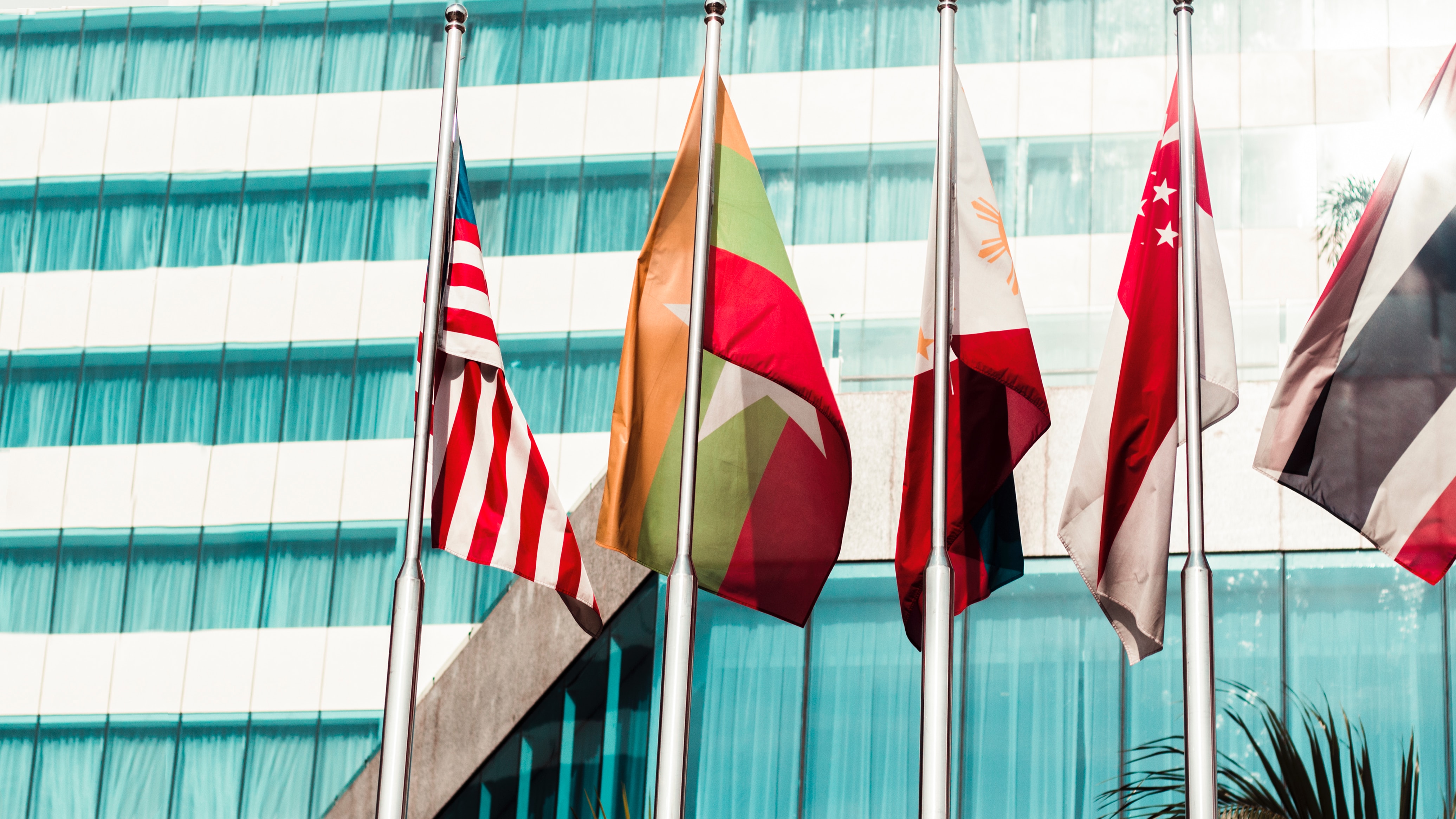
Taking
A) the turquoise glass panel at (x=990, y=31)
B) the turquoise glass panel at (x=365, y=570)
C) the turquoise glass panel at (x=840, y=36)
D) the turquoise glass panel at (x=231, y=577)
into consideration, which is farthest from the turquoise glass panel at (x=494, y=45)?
the turquoise glass panel at (x=231, y=577)

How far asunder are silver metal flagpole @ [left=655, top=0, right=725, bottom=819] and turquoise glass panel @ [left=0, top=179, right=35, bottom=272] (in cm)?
1759

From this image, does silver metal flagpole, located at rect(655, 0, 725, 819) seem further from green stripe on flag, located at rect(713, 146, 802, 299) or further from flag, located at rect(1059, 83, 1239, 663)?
flag, located at rect(1059, 83, 1239, 663)

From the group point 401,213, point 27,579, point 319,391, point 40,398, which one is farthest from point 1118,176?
point 27,579

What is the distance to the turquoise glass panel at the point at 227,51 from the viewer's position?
2675 cm

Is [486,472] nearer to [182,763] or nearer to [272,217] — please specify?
[182,763]

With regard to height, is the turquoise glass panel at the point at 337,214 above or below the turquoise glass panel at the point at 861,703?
above

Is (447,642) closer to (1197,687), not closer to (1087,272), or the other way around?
(1087,272)

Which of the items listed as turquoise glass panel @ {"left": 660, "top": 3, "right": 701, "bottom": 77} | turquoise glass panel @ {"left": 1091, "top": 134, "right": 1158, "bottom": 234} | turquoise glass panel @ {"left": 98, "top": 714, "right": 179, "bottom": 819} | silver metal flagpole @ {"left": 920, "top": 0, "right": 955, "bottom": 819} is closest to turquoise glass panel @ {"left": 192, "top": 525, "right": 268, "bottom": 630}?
turquoise glass panel @ {"left": 98, "top": 714, "right": 179, "bottom": 819}

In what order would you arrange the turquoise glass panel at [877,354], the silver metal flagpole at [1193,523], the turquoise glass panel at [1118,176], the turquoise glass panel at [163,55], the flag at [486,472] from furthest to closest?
the turquoise glass panel at [163,55]
the turquoise glass panel at [1118,176]
the turquoise glass panel at [877,354]
the flag at [486,472]
the silver metal flagpole at [1193,523]

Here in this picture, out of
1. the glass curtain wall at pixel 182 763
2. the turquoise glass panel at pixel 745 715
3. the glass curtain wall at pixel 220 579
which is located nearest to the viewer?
the turquoise glass panel at pixel 745 715

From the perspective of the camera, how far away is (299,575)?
78.7 ft

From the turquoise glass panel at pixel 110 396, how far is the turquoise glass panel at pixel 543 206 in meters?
6.23

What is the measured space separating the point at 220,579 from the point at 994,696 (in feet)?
39.1

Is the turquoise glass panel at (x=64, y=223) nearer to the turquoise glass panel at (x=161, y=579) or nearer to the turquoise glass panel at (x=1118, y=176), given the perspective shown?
the turquoise glass panel at (x=161, y=579)
